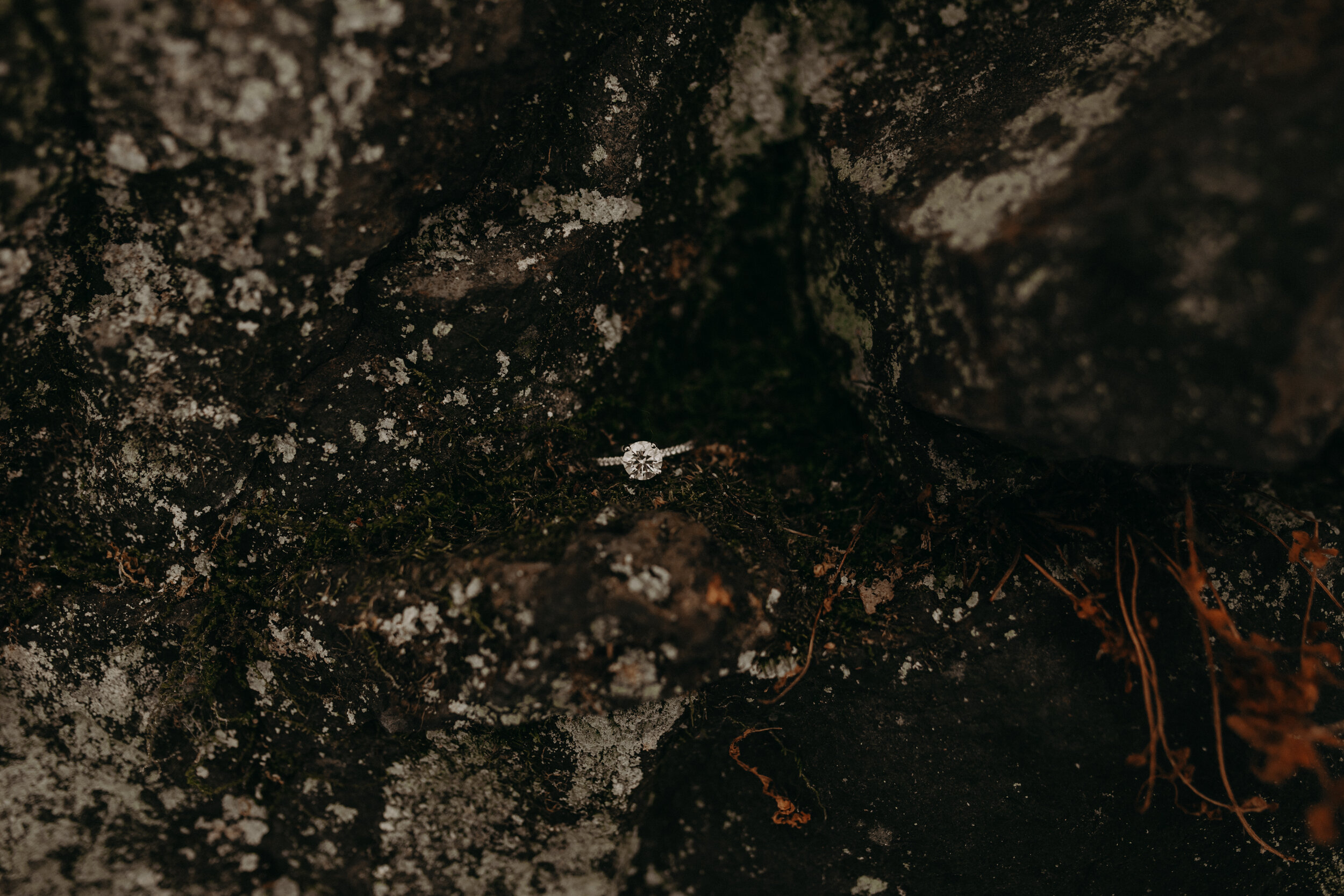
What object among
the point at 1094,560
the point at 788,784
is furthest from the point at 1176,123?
the point at 788,784

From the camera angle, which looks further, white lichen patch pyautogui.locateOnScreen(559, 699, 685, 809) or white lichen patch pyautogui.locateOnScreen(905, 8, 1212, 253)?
white lichen patch pyautogui.locateOnScreen(559, 699, 685, 809)

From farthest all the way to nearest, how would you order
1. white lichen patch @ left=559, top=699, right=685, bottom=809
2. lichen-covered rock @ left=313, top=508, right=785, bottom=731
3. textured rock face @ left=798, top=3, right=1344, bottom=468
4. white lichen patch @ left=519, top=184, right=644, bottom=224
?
white lichen patch @ left=559, top=699, right=685, bottom=809 < white lichen patch @ left=519, top=184, right=644, bottom=224 < lichen-covered rock @ left=313, top=508, right=785, bottom=731 < textured rock face @ left=798, top=3, right=1344, bottom=468

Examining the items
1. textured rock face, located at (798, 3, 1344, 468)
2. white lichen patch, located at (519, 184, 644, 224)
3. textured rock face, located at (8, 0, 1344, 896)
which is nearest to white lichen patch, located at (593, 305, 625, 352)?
textured rock face, located at (8, 0, 1344, 896)

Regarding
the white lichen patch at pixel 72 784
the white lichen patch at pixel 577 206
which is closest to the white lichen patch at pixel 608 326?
the white lichen patch at pixel 577 206

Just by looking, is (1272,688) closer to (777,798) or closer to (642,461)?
(777,798)

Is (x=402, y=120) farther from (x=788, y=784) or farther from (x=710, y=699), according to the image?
(x=788, y=784)

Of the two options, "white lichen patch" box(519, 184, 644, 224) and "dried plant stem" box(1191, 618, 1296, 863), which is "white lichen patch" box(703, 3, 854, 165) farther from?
"dried plant stem" box(1191, 618, 1296, 863)

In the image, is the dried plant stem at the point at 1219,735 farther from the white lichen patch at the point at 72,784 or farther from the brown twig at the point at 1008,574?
the white lichen patch at the point at 72,784
